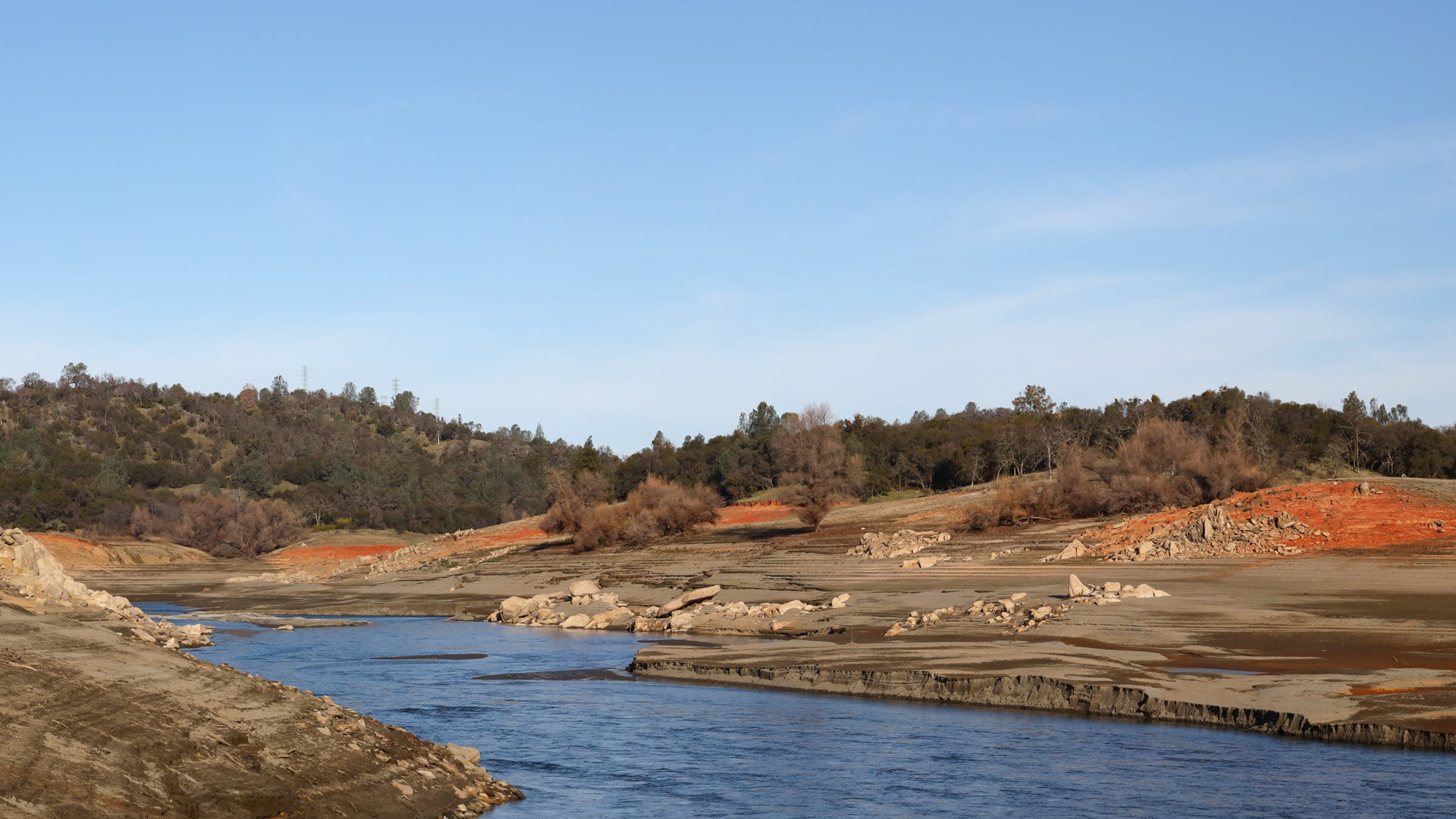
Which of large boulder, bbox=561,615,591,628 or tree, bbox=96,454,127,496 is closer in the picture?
large boulder, bbox=561,615,591,628

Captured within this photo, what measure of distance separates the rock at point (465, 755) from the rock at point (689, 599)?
65.8 feet

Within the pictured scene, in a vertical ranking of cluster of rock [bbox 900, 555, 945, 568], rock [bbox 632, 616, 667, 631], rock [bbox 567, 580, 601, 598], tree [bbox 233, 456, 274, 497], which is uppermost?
tree [bbox 233, 456, 274, 497]

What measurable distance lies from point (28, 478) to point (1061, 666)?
301ft

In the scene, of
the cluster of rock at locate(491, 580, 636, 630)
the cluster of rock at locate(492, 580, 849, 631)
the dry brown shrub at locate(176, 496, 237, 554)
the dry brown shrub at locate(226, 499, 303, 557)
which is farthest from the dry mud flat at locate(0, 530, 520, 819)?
the dry brown shrub at locate(176, 496, 237, 554)

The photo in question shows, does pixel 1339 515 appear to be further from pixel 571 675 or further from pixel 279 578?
pixel 279 578

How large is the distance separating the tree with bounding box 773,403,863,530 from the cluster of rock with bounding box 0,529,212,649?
2946 centimetres

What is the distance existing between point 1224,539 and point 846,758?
74.5 ft

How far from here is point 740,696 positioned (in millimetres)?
23031

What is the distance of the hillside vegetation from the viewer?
5594cm

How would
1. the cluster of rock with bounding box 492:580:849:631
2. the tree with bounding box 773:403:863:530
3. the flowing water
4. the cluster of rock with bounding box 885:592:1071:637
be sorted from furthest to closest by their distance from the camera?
the tree with bounding box 773:403:863:530, the cluster of rock with bounding box 492:580:849:631, the cluster of rock with bounding box 885:592:1071:637, the flowing water

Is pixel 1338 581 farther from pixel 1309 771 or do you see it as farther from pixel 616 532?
pixel 616 532

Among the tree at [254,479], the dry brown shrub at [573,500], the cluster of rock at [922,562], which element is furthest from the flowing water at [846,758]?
the tree at [254,479]

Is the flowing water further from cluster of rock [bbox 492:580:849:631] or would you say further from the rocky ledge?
cluster of rock [bbox 492:580:849:631]

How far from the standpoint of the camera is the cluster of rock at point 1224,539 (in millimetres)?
35156
